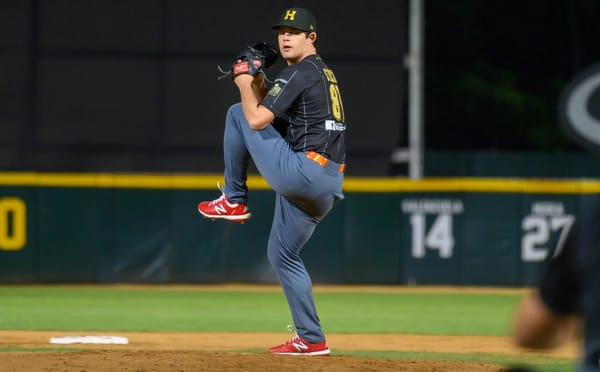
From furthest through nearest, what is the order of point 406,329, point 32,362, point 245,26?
point 245,26, point 406,329, point 32,362

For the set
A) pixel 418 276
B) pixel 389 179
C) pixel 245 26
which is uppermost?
pixel 245 26

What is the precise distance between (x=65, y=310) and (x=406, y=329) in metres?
2.79

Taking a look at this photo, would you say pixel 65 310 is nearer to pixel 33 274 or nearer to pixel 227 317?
pixel 227 317

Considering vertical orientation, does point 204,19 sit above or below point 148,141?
above

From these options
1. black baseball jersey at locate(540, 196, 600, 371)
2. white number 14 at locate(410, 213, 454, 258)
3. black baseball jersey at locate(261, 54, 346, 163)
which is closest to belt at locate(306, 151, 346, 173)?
black baseball jersey at locate(261, 54, 346, 163)

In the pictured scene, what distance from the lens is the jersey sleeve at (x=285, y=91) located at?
217 inches

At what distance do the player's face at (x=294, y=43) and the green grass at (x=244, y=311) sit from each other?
193 centimetres

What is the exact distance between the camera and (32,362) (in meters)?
5.43

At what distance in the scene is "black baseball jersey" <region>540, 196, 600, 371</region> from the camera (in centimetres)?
201

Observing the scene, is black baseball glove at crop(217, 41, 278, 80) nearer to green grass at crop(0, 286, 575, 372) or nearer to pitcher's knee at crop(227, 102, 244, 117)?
pitcher's knee at crop(227, 102, 244, 117)

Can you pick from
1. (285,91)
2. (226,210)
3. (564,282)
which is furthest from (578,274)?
(226,210)

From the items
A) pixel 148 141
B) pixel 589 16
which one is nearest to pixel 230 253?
pixel 148 141

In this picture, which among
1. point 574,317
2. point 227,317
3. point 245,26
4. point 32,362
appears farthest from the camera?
point 245,26

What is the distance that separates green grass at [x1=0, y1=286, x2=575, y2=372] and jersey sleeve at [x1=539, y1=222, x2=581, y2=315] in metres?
4.58
